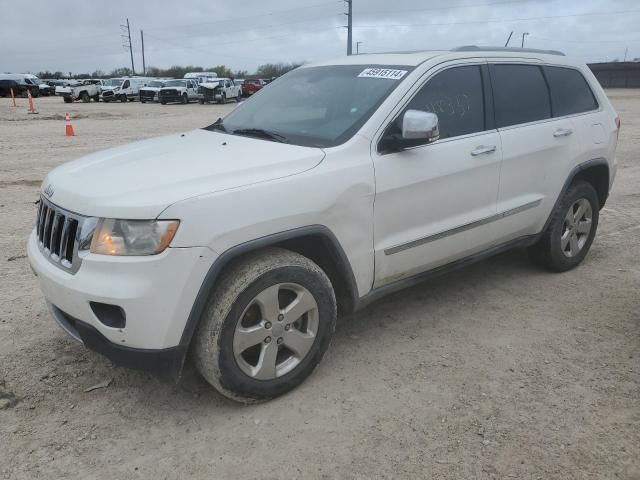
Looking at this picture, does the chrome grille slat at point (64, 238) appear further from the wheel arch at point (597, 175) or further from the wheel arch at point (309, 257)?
the wheel arch at point (597, 175)

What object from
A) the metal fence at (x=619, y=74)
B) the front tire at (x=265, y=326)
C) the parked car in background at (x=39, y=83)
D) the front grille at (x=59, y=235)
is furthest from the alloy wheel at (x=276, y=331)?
the metal fence at (x=619, y=74)

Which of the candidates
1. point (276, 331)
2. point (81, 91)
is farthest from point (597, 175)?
point (81, 91)

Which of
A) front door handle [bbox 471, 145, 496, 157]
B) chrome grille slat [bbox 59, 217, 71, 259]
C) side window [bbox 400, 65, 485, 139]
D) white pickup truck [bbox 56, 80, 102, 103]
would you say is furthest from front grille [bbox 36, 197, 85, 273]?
white pickup truck [bbox 56, 80, 102, 103]

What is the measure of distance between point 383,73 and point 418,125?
65 cm

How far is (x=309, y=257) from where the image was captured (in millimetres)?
3201

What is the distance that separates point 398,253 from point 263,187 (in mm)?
1016

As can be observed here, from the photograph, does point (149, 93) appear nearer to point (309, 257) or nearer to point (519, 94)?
point (519, 94)

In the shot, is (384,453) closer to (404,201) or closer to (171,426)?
(171,426)

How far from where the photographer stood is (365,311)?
4160 millimetres

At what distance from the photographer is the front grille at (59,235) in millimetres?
2657

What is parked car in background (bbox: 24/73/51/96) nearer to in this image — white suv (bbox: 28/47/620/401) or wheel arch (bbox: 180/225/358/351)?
white suv (bbox: 28/47/620/401)

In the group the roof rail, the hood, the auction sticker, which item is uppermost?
the roof rail

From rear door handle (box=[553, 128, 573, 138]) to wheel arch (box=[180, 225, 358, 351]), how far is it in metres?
2.20

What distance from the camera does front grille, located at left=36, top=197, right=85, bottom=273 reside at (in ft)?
8.72
